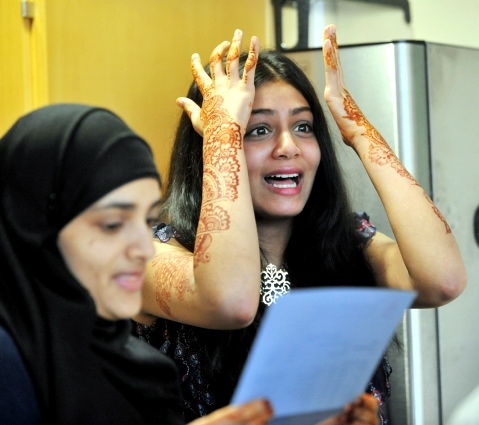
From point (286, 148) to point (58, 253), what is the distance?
2.51 feet

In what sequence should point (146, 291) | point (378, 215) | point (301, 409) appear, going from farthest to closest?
point (378, 215)
point (146, 291)
point (301, 409)

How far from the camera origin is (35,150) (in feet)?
3.87

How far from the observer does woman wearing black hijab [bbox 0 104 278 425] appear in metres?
1.15

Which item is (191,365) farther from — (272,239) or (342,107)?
(342,107)

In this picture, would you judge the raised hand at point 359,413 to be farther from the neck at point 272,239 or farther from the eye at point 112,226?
the neck at point 272,239

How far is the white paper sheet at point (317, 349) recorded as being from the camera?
3.50 ft

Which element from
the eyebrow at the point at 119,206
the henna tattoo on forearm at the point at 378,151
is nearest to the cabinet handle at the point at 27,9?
the henna tattoo on forearm at the point at 378,151

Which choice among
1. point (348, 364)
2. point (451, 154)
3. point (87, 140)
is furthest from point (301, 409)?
point (451, 154)

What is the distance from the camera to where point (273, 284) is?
189cm

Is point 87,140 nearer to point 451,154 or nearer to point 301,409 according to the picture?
point 301,409

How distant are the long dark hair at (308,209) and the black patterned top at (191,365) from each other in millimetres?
86

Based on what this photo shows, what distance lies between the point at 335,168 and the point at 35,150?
96cm

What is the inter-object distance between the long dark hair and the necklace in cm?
2

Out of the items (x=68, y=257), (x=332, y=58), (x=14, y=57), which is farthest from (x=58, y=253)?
(x=14, y=57)
